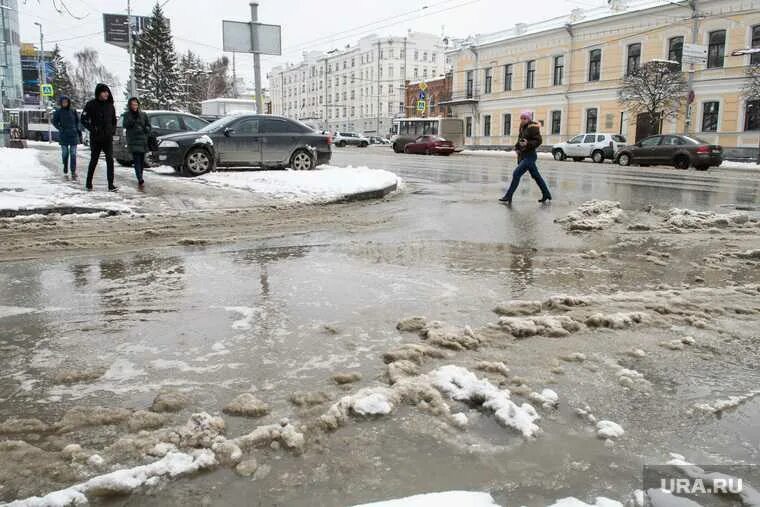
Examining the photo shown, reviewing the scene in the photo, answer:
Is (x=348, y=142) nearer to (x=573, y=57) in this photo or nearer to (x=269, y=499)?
(x=573, y=57)

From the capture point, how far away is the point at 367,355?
132 inches

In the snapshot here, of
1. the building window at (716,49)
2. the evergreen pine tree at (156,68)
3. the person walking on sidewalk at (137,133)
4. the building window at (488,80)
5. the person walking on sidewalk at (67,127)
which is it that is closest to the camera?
the person walking on sidewalk at (137,133)

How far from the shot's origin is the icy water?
2.28 metres

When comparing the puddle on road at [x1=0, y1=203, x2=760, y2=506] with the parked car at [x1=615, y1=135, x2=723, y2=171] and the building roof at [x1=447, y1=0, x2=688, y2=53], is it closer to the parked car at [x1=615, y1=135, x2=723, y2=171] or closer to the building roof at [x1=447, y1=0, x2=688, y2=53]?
the parked car at [x1=615, y1=135, x2=723, y2=171]

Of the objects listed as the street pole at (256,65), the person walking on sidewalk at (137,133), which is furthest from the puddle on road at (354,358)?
the street pole at (256,65)

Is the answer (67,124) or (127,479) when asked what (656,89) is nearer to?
(67,124)

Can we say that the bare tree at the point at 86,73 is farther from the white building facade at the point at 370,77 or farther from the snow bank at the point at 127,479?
the snow bank at the point at 127,479

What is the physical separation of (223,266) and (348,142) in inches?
2027

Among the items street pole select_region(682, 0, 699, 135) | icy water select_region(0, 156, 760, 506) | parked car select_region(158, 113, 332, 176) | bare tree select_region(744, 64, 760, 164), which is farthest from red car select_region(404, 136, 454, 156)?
icy water select_region(0, 156, 760, 506)

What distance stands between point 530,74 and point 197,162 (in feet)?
128

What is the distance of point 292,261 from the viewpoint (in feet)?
19.1

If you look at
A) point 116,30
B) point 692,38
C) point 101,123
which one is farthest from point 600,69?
point 101,123

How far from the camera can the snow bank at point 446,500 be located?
207 centimetres

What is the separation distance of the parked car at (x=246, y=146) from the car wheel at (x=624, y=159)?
17386 millimetres
